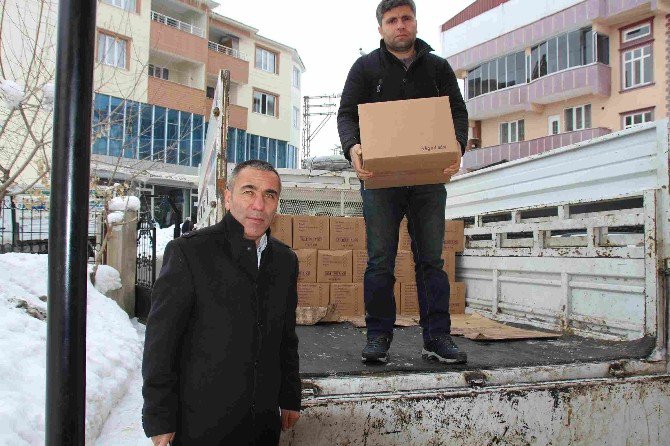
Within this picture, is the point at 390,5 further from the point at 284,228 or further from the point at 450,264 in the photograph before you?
the point at 284,228

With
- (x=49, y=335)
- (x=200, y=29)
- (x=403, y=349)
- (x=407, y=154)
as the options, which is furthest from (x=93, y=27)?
(x=200, y=29)

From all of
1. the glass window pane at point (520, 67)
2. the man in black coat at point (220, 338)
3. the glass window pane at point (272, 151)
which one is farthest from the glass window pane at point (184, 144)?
the man in black coat at point (220, 338)

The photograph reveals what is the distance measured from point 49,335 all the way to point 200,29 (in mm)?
23874

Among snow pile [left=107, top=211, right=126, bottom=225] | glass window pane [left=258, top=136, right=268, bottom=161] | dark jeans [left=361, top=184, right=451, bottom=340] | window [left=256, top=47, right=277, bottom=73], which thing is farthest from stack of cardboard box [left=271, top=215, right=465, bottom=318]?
window [left=256, top=47, right=277, bottom=73]

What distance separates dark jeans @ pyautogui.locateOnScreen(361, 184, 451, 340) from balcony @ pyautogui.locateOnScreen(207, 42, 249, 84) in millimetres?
21674

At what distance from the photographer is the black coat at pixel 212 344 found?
1453 mm

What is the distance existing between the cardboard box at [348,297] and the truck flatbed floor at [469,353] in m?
1.26

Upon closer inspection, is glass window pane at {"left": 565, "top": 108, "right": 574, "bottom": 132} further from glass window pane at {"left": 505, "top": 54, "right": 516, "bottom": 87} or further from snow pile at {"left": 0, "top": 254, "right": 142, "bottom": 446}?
snow pile at {"left": 0, "top": 254, "right": 142, "bottom": 446}

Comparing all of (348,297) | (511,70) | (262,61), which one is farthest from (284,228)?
(262,61)

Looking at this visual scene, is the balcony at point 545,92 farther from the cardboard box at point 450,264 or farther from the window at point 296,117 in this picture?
the cardboard box at point 450,264

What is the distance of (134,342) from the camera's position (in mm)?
5215

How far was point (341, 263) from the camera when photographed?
4.70m

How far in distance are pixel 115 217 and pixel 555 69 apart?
1892 centimetres

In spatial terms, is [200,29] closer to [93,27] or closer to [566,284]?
[566,284]
